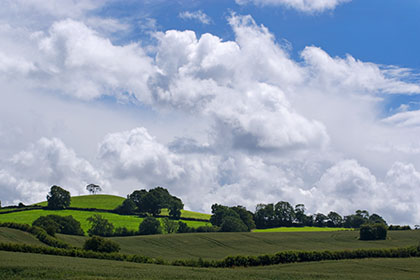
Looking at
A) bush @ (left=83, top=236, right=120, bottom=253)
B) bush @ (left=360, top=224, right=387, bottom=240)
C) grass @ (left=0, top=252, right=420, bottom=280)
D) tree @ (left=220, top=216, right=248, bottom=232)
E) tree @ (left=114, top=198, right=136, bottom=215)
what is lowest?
grass @ (left=0, top=252, right=420, bottom=280)

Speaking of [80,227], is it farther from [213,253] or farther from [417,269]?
[417,269]

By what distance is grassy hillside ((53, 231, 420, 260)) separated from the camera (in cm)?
9806

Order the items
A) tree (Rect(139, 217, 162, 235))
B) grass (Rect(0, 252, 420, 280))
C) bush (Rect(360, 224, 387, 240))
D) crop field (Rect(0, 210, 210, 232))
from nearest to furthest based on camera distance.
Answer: grass (Rect(0, 252, 420, 280)), bush (Rect(360, 224, 387, 240)), tree (Rect(139, 217, 162, 235)), crop field (Rect(0, 210, 210, 232))

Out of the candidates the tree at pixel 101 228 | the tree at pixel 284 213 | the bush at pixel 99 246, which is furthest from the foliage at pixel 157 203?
the bush at pixel 99 246

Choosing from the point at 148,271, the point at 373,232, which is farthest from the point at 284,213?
the point at 148,271

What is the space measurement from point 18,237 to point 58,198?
94.7 meters

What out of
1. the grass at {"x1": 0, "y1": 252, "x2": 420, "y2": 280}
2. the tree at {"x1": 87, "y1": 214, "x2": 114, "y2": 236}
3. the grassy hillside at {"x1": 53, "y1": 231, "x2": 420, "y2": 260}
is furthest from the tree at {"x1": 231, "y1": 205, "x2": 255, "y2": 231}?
the grass at {"x1": 0, "y1": 252, "x2": 420, "y2": 280}

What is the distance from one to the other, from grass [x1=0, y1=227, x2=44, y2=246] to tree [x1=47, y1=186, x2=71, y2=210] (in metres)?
84.6

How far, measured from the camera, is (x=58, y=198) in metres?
182

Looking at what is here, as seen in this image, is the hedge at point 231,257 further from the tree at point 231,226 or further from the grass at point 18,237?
the tree at point 231,226

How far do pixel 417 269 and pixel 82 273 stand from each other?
5075 cm

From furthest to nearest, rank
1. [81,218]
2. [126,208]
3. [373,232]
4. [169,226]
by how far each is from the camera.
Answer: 1. [126,208]
2. [81,218]
3. [169,226]
4. [373,232]

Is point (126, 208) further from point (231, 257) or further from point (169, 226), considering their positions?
point (231, 257)

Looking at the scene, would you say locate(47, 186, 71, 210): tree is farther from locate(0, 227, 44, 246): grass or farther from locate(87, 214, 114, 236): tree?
locate(0, 227, 44, 246): grass
